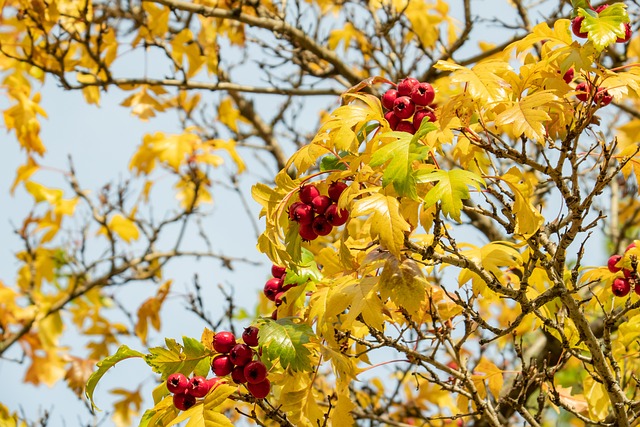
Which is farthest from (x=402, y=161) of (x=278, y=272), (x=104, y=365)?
(x=104, y=365)

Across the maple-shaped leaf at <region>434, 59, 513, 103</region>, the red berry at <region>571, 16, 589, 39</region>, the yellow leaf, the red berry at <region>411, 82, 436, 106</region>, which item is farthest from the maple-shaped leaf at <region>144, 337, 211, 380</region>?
the yellow leaf

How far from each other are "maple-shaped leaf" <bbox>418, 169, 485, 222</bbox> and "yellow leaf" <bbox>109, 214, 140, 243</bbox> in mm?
3912

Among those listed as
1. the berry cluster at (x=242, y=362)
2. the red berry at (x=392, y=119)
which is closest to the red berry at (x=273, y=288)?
the berry cluster at (x=242, y=362)

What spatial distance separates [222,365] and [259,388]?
0.43 ft

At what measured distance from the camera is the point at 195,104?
5.94 m

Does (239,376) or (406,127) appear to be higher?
(406,127)

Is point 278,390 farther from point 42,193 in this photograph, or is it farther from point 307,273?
point 42,193

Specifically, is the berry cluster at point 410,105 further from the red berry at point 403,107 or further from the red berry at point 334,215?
the red berry at point 334,215

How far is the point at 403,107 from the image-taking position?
219cm

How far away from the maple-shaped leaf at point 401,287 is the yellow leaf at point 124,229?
3.70 m

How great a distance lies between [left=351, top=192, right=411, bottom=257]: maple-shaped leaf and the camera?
5.91 ft

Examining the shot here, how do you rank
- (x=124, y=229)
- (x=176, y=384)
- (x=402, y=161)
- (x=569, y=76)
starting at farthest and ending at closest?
(x=124, y=229) < (x=569, y=76) < (x=176, y=384) < (x=402, y=161)

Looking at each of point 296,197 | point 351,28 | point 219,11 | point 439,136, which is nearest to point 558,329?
point 439,136

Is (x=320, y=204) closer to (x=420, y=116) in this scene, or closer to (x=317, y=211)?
(x=317, y=211)
